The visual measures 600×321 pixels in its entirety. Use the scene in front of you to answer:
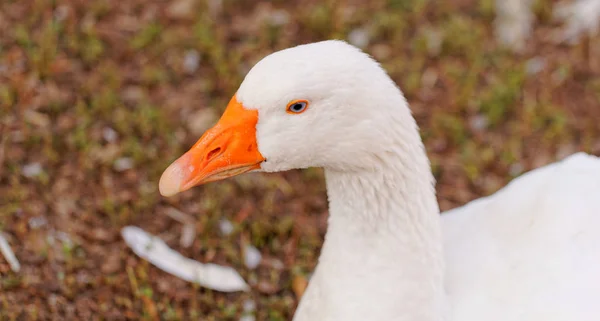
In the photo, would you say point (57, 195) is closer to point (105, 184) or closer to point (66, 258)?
point (105, 184)

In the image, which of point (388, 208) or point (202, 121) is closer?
point (388, 208)

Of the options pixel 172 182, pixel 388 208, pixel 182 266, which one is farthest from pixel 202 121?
pixel 172 182

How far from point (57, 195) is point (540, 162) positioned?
290 cm

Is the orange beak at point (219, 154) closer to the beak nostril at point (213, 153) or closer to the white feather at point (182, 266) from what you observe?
the beak nostril at point (213, 153)

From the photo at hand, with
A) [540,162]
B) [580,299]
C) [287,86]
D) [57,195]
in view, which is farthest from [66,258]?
[540,162]

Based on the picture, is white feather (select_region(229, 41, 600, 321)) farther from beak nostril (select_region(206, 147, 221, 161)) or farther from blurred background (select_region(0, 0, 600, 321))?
blurred background (select_region(0, 0, 600, 321))

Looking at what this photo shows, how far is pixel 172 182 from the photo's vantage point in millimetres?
2365

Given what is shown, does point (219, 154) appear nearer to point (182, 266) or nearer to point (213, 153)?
point (213, 153)

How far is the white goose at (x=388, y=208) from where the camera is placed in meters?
2.34

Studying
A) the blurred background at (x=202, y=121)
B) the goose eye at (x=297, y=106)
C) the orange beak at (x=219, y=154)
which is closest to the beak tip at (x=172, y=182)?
the orange beak at (x=219, y=154)

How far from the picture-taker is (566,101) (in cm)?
495

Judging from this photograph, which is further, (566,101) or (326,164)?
(566,101)

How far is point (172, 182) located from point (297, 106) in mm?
476

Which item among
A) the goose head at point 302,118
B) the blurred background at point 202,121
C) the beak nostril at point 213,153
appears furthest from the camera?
the blurred background at point 202,121
